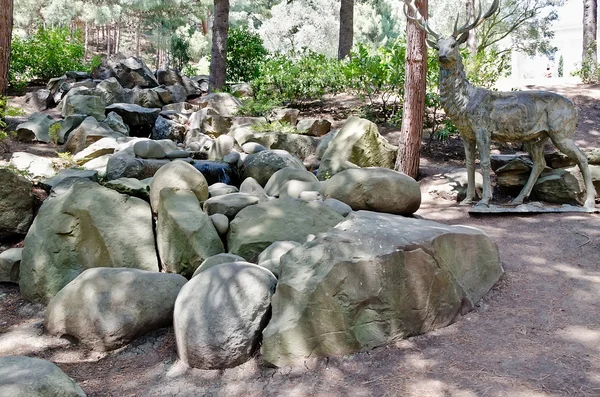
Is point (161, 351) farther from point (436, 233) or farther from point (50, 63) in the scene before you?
point (50, 63)

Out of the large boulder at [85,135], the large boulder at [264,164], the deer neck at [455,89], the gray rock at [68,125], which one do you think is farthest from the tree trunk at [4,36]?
the deer neck at [455,89]

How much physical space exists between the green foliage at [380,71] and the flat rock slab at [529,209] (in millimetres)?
3998

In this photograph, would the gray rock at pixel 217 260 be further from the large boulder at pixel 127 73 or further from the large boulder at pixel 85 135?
the large boulder at pixel 127 73

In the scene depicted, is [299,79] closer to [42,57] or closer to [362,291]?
[42,57]

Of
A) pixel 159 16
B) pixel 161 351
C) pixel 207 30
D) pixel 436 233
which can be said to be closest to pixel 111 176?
pixel 161 351

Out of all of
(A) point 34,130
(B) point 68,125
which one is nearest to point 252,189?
(B) point 68,125

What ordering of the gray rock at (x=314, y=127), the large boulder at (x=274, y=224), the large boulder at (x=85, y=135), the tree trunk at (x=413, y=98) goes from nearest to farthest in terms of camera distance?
the large boulder at (x=274, y=224) < the tree trunk at (x=413, y=98) < the large boulder at (x=85, y=135) < the gray rock at (x=314, y=127)

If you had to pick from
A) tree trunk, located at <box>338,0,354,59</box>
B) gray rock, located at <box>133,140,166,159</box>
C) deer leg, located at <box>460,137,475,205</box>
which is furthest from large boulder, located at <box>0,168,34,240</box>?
tree trunk, located at <box>338,0,354,59</box>

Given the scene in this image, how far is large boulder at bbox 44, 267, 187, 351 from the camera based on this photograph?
15.1ft

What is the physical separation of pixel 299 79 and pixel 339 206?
24.3 feet

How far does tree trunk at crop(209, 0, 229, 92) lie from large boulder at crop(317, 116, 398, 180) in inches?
235

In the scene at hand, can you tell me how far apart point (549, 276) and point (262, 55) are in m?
12.8

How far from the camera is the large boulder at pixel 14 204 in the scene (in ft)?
21.3

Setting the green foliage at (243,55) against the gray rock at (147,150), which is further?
the green foliage at (243,55)
